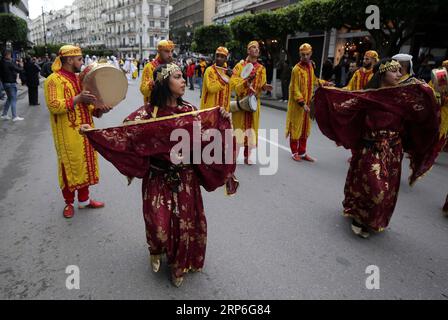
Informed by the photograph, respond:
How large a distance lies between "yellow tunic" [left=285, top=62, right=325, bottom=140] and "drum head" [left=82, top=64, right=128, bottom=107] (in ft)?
11.6

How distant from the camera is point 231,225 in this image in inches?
154

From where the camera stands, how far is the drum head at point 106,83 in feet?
11.0

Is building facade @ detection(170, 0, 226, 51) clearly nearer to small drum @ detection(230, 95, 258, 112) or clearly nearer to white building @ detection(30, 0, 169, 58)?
white building @ detection(30, 0, 169, 58)

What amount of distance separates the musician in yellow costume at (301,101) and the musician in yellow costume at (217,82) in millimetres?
1223

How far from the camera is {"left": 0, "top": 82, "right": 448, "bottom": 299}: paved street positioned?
9.22 ft

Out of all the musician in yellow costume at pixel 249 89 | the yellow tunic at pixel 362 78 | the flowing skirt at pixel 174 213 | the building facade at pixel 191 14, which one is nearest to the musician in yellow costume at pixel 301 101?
the musician in yellow costume at pixel 249 89

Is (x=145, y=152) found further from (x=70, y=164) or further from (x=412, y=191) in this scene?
(x=412, y=191)

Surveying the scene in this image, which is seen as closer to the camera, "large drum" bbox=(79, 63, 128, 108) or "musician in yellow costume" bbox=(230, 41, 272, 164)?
"large drum" bbox=(79, 63, 128, 108)

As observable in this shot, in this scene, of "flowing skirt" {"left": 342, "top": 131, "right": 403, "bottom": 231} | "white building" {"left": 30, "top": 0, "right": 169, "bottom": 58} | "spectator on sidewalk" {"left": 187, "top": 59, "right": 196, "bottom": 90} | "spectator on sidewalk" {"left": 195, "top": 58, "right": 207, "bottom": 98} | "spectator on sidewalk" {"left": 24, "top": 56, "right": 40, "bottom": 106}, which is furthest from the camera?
"white building" {"left": 30, "top": 0, "right": 169, "bottom": 58}

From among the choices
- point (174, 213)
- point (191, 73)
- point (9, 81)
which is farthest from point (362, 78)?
point (191, 73)

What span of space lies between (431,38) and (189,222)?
15.6 metres

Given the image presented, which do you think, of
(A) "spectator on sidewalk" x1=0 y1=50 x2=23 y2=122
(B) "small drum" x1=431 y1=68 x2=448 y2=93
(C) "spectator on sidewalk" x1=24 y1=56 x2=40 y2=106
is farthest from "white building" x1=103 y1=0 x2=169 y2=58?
(B) "small drum" x1=431 y1=68 x2=448 y2=93

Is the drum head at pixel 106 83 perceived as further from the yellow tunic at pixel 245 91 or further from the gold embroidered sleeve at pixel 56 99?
the yellow tunic at pixel 245 91

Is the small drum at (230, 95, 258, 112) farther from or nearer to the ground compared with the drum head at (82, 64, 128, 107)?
nearer to the ground
